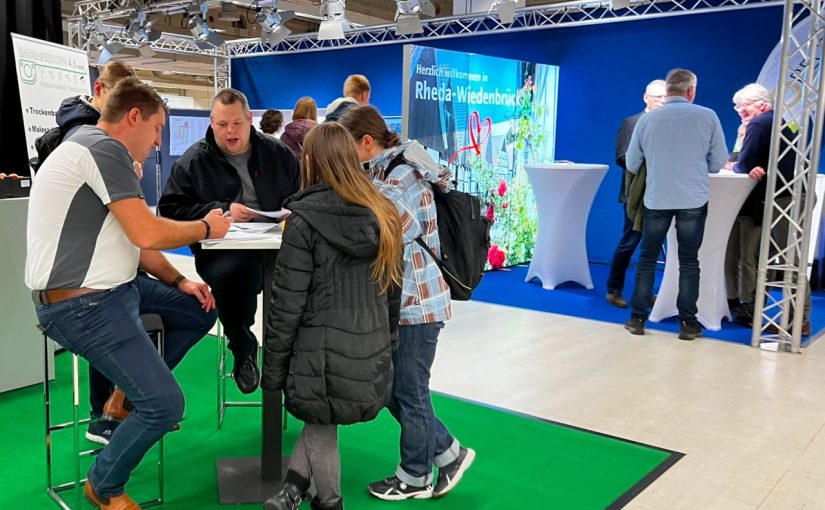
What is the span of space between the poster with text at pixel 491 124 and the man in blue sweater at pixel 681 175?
1701mm

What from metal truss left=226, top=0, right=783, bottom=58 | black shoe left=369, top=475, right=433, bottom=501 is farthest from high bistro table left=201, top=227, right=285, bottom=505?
metal truss left=226, top=0, right=783, bottom=58

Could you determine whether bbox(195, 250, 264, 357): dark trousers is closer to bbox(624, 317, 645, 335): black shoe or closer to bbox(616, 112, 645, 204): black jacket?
bbox(624, 317, 645, 335): black shoe

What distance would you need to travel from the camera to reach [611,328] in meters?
5.09

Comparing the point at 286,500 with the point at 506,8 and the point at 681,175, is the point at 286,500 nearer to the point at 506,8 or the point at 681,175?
the point at 681,175

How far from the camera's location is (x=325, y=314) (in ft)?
6.75

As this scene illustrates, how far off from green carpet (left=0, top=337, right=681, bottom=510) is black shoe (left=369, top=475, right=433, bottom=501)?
1.0 inches

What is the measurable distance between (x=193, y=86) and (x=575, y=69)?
1378 cm

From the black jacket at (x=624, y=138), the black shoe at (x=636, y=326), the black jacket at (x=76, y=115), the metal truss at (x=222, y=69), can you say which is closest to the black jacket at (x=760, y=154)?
the black jacket at (x=624, y=138)

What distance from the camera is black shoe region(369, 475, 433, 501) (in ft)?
8.33

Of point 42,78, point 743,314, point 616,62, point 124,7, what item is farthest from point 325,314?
point 124,7

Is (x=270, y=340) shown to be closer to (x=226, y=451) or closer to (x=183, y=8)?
(x=226, y=451)

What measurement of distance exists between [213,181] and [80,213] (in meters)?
0.87

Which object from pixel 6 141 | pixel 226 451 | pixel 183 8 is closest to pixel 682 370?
pixel 226 451

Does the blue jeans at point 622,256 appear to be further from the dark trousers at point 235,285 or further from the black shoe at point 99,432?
the black shoe at point 99,432
